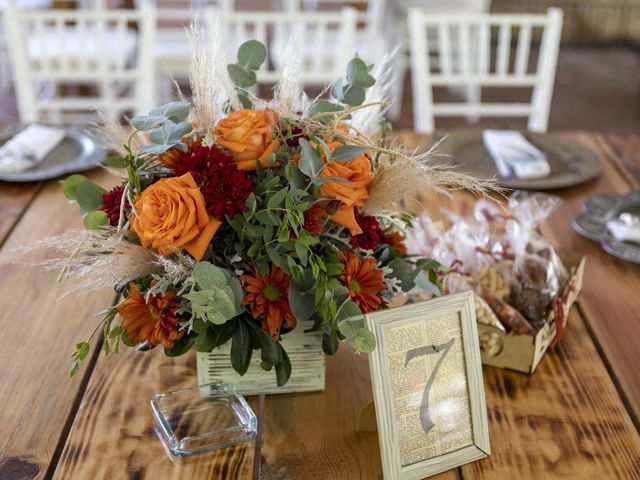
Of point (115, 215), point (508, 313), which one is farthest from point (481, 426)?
point (115, 215)

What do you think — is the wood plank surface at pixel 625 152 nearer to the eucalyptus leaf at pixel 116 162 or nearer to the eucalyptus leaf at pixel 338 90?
the eucalyptus leaf at pixel 338 90

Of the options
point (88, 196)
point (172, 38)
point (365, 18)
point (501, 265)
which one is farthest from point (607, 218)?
point (172, 38)

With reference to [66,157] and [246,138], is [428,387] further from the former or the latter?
[66,157]

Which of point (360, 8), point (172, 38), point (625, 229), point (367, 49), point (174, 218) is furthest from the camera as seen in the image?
point (360, 8)

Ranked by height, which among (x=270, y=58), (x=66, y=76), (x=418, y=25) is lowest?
(x=270, y=58)

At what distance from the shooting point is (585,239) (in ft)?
4.56

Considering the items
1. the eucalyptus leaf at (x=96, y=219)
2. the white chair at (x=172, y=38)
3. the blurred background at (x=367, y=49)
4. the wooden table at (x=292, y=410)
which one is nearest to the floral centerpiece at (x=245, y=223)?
the eucalyptus leaf at (x=96, y=219)

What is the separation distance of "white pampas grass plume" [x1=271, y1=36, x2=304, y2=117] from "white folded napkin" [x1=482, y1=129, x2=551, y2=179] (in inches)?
31.4

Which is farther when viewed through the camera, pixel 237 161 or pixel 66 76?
pixel 66 76

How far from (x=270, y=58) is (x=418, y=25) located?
1478mm

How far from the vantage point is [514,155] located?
1639mm

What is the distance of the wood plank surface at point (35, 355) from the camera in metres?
0.89

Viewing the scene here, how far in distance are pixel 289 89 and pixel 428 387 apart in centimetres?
37

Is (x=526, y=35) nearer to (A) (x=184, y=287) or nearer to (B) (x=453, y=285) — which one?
(B) (x=453, y=285)
